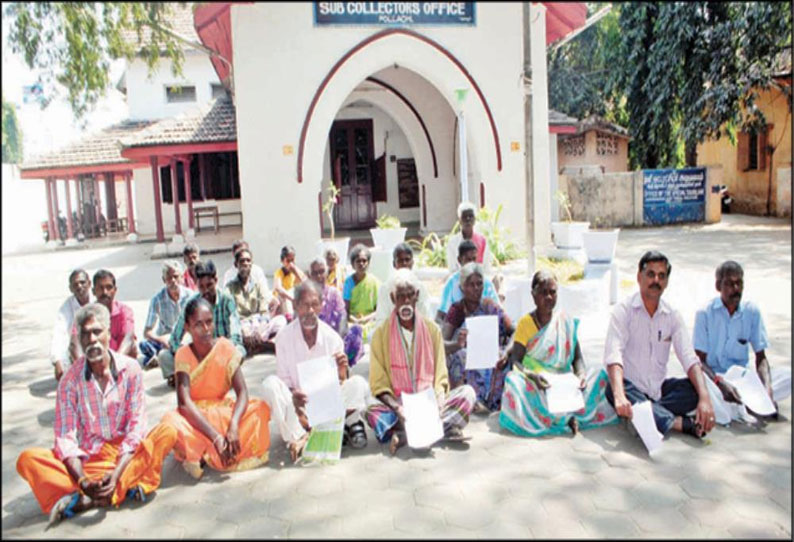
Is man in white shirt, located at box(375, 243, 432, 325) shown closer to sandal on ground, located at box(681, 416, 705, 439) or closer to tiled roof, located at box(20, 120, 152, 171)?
sandal on ground, located at box(681, 416, 705, 439)

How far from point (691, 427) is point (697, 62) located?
217 cm

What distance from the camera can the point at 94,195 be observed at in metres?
22.4

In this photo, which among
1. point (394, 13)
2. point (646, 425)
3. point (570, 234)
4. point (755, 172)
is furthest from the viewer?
point (755, 172)

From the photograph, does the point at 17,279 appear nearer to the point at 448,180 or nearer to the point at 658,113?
the point at 448,180

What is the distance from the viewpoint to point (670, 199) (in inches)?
Answer: 652

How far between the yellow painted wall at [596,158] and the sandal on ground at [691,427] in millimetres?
16100

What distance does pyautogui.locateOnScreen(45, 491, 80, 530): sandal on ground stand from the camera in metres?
3.13

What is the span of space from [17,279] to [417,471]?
10666 mm

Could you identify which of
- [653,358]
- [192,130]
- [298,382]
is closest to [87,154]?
[192,130]

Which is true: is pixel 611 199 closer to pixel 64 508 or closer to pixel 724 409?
pixel 724 409

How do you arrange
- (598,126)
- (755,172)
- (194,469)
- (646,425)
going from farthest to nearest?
(598,126), (755,172), (646,425), (194,469)

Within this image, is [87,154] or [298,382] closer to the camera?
[298,382]

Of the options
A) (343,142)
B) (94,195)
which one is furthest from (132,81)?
(343,142)

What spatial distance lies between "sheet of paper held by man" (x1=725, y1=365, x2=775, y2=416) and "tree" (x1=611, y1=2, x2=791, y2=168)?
5.17ft
